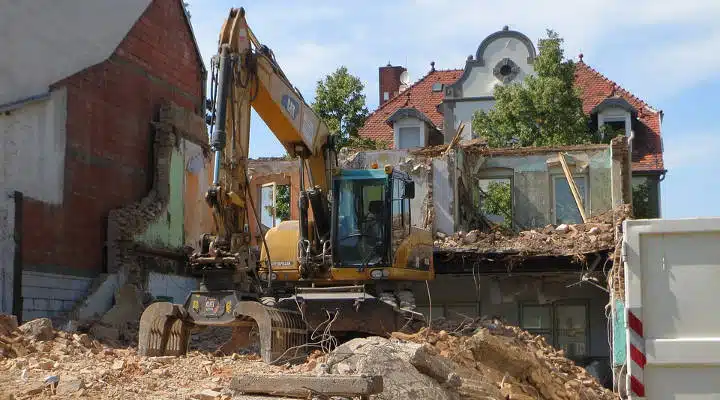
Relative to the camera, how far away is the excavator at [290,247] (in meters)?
11.4

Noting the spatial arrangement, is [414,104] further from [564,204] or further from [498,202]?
[564,204]

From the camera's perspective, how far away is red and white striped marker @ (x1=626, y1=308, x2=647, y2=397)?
6941 mm

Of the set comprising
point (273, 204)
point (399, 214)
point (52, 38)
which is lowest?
point (399, 214)

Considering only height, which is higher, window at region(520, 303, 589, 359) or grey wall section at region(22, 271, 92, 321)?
grey wall section at region(22, 271, 92, 321)

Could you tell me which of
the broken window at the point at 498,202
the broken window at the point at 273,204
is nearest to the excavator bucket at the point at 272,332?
the broken window at the point at 273,204

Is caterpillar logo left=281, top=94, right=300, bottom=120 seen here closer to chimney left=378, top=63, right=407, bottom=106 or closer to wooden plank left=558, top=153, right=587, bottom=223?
wooden plank left=558, top=153, right=587, bottom=223

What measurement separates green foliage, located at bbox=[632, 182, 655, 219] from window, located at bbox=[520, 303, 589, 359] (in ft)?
26.2

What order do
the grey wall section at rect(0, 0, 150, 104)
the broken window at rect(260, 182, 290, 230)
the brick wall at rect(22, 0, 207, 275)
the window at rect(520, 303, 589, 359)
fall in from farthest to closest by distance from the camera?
1. the broken window at rect(260, 182, 290, 230)
2. the window at rect(520, 303, 589, 359)
3. the brick wall at rect(22, 0, 207, 275)
4. the grey wall section at rect(0, 0, 150, 104)

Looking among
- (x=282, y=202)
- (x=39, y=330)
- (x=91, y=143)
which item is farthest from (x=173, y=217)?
(x=282, y=202)

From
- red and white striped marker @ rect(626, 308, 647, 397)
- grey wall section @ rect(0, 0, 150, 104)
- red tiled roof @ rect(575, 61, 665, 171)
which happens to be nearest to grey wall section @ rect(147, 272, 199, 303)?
grey wall section @ rect(0, 0, 150, 104)

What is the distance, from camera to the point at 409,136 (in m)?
36.4

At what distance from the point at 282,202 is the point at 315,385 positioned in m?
23.6

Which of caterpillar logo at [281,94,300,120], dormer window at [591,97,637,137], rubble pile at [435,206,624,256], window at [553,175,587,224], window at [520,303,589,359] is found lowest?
window at [520,303,589,359]

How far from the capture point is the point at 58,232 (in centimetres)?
1686
